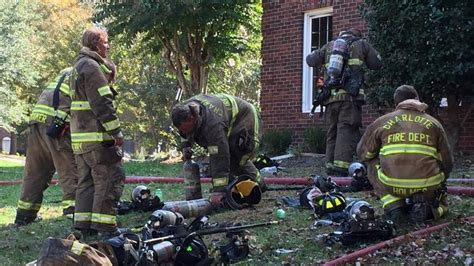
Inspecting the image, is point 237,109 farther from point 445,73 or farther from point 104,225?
point 445,73

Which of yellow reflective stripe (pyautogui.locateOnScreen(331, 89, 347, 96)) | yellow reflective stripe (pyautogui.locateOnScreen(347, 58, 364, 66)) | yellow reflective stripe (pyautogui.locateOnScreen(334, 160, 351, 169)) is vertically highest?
yellow reflective stripe (pyautogui.locateOnScreen(347, 58, 364, 66))

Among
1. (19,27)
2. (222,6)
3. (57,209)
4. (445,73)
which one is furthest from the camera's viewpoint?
(19,27)

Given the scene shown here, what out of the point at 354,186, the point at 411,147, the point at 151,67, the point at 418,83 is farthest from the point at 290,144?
the point at 151,67

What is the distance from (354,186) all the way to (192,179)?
6.16 feet

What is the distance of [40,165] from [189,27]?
30.0 ft

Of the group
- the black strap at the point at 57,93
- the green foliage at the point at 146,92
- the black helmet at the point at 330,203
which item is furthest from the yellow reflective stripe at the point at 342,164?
the green foliage at the point at 146,92

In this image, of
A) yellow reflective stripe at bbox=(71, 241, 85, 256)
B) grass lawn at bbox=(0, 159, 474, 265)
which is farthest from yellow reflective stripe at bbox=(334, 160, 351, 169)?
yellow reflective stripe at bbox=(71, 241, 85, 256)

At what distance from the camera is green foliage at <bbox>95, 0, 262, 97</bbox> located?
14.2m

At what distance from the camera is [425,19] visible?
896 cm

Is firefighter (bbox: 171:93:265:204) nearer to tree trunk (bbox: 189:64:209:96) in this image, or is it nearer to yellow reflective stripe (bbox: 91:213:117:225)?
A: yellow reflective stripe (bbox: 91:213:117:225)

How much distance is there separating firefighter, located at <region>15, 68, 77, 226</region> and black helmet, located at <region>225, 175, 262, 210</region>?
5.53 ft

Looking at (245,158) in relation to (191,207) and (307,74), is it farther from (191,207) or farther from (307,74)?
(307,74)

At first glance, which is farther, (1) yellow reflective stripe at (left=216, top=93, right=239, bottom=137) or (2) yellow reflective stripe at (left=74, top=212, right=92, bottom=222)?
(1) yellow reflective stripe at (left=216, top=93, right=239, bottom=137)

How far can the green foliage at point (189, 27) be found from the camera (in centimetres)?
1425
